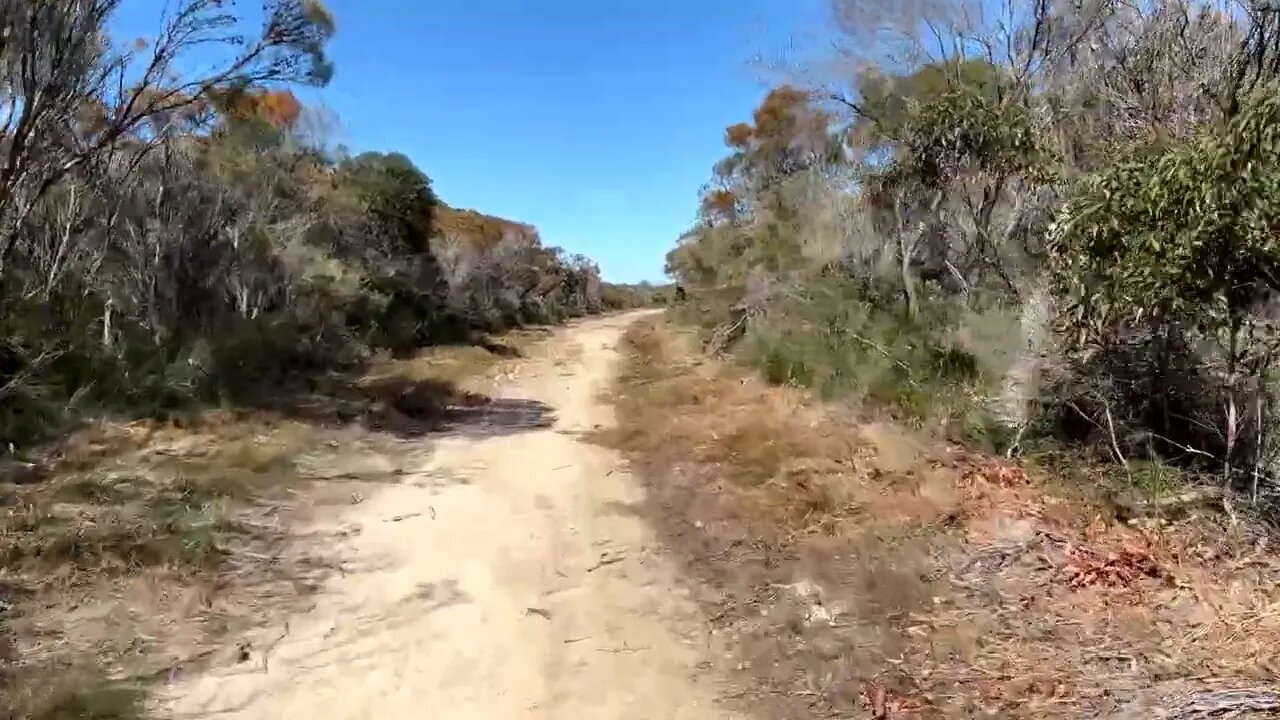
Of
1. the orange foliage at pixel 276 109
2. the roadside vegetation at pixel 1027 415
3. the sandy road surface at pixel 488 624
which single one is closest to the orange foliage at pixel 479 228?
the orange foliage at pixel 276 109

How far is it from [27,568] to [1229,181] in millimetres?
7765

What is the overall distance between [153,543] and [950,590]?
5.45 m

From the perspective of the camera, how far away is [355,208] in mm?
21859

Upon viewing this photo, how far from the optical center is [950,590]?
5430mm

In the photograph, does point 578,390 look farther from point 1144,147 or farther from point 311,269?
point 1144,147

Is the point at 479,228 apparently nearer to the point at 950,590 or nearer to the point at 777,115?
the point at 777,115

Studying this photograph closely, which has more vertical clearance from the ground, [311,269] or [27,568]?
[311,269]

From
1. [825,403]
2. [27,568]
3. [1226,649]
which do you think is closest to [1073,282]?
[1226,649]

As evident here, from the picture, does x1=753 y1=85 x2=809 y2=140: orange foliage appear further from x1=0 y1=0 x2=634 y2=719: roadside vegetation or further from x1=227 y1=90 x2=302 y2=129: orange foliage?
x1=227 y1=90 x2=302 y2=129: orange foliage

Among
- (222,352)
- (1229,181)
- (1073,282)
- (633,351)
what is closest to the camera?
(1229,181)

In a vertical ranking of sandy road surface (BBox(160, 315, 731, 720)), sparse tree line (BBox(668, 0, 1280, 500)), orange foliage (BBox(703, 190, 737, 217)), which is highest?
orange foliage (BBox(703, 190, 737, 217))

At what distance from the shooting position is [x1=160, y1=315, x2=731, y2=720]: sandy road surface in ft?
13.8

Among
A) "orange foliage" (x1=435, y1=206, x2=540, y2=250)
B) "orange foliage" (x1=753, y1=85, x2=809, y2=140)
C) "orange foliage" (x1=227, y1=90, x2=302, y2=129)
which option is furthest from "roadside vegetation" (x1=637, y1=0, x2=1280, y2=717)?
"orange foliage" (x1=435, y1=206, x2=540, y2=250)

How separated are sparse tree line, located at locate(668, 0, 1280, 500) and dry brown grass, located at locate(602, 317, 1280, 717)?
1005 mm
